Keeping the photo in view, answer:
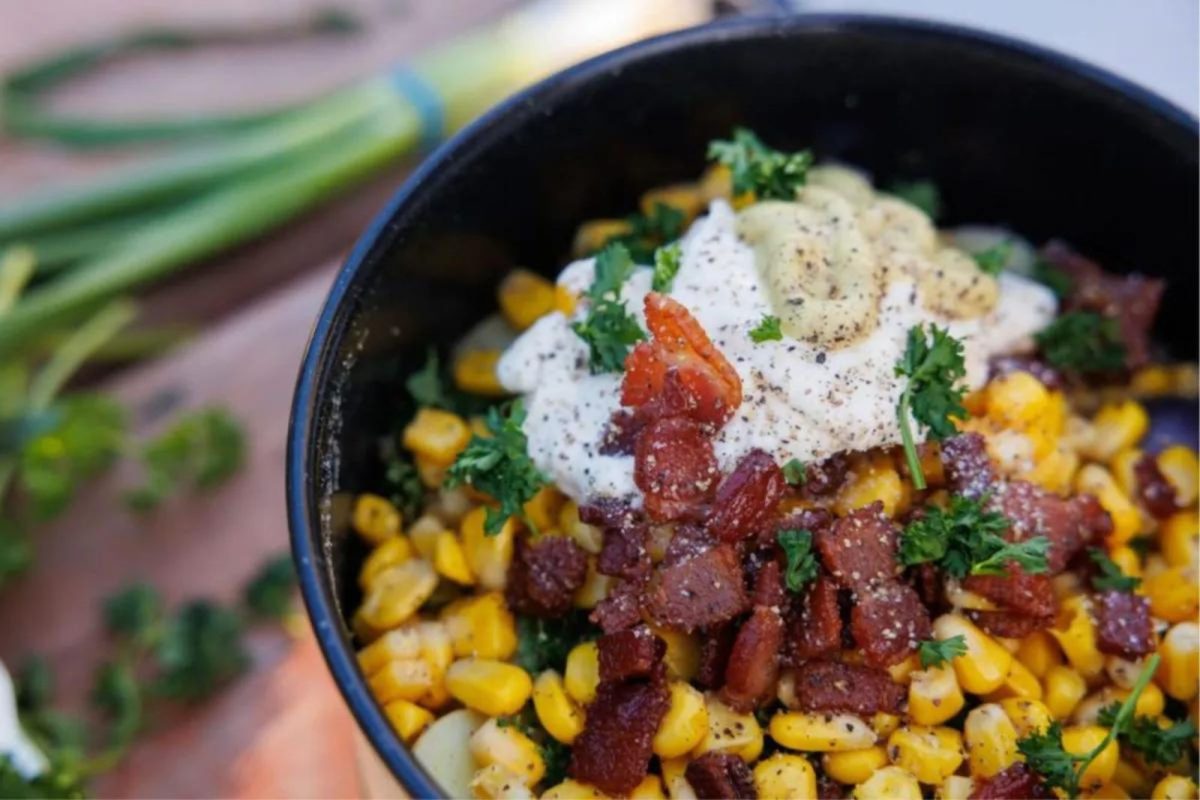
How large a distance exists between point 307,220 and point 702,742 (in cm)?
222

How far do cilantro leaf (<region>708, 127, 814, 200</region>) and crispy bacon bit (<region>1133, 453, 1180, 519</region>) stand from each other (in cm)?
75

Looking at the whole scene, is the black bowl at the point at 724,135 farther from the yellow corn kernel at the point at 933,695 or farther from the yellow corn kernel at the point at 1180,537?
the yellow corn kernel at the point at 933,695

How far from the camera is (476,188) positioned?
2258 millimetres

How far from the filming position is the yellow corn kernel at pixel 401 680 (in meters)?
1.98

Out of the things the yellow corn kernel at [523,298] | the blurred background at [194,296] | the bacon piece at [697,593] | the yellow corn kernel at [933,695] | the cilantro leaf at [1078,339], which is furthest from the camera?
the blurred background at [194,296]

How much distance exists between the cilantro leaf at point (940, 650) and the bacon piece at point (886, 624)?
0.04 feet

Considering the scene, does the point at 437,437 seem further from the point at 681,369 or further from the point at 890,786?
the point at 890,786

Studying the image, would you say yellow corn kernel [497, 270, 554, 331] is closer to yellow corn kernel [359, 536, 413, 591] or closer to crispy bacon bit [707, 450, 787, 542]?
yellow corn kernel [359, 536, 413, 591]

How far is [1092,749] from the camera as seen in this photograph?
1928 mm

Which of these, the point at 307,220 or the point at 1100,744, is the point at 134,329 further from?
the point at 1100,744

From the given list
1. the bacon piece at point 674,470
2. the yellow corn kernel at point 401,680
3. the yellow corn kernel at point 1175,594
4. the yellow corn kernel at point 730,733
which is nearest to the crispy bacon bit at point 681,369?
the bacon piece at point 674,470

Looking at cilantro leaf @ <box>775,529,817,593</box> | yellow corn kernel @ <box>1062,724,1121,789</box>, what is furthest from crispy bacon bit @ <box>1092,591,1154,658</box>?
cilantro leaf @ <box>775,529,817,593</box>

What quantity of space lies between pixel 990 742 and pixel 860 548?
34 centimetres

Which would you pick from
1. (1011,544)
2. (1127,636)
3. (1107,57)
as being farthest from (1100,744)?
(1107,57)
